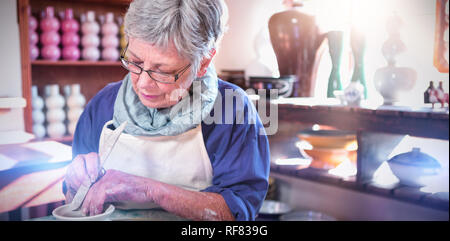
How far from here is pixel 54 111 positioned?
5.06ft

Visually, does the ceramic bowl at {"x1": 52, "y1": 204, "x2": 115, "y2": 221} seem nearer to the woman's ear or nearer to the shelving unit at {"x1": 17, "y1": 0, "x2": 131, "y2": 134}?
the woman's ear

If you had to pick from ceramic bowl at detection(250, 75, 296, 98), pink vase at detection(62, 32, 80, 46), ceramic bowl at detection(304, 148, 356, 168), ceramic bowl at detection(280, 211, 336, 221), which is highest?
pink vase at detection(62, 32, 80, 46)

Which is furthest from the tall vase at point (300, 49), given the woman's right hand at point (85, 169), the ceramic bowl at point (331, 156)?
the woman's right hand at point (85, 169)

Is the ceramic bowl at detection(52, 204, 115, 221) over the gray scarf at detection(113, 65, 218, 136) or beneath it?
beneath

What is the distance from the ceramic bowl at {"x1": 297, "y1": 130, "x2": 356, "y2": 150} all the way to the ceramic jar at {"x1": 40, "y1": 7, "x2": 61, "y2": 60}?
106 cm

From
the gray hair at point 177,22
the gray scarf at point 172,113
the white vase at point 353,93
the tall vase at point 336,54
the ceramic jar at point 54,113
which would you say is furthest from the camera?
the ceramic jar at point 54,113

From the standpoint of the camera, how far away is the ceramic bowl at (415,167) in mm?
1198

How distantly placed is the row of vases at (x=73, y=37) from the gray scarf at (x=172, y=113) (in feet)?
3.09

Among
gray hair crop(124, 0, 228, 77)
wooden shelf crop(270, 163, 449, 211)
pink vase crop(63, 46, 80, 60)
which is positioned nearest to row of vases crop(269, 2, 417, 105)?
wooden shelf crop(270, 163, 449, 211)

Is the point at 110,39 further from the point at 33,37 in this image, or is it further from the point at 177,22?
the point at 177,22

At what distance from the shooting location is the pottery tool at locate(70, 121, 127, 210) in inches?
30.6

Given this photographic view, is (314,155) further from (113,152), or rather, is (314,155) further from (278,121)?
(113,152)

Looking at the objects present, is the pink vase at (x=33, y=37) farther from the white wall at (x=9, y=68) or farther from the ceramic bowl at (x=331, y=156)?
the ceramic bowl at (x=331, y=156)

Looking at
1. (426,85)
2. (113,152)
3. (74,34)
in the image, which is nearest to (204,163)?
(113,152)
